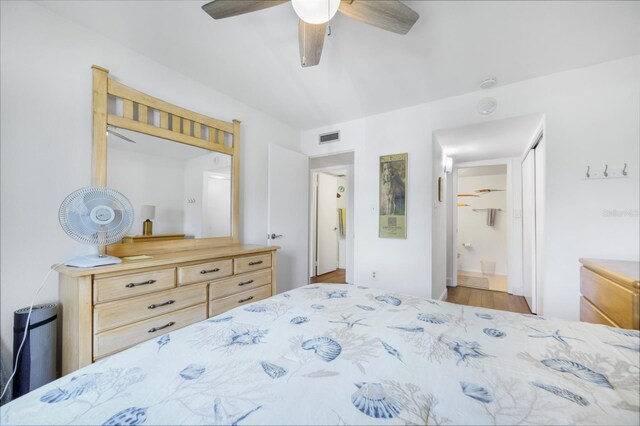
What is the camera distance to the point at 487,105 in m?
2.31

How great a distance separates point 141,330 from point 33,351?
47 cm

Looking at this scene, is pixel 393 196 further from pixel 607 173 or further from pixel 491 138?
pixel 607 173

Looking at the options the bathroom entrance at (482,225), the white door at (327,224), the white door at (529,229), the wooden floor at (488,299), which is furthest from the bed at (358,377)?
the bathroom entrance at (482,225)

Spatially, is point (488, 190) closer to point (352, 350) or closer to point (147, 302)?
point (352, 350)

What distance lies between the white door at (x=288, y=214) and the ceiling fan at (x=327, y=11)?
1.63 metres

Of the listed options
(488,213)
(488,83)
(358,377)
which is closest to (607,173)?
(488,83)

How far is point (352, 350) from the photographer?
2.63 feet

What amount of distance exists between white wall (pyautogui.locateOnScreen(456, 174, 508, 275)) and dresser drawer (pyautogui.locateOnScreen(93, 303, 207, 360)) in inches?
184

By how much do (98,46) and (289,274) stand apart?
266 cm

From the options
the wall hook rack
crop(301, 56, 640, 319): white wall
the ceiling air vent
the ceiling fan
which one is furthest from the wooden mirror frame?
the wall hook rack

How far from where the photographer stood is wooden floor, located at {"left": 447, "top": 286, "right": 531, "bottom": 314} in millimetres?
3133

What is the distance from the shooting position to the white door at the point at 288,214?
2.97m

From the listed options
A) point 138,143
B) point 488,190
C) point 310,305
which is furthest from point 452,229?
point 138,143

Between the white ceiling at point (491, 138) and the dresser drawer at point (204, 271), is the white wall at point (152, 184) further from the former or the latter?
the white ceiling at point (491, 138)
